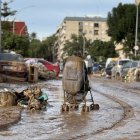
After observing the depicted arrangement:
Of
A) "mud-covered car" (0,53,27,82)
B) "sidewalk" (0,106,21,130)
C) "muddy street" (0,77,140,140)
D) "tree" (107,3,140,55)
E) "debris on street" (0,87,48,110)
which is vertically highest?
"tree" (107,3,140,55)

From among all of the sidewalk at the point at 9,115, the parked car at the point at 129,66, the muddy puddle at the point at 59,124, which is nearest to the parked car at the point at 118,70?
the parked car at the point at 129,66

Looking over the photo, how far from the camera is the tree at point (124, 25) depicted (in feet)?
256

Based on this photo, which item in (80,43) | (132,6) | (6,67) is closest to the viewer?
(6,67)

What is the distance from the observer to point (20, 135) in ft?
38.5

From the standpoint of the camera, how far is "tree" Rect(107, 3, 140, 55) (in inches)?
3068

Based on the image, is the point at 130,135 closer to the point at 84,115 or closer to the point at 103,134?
the point at 103,134

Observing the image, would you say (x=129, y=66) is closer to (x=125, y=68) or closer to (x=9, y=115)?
(x=125, y=68)

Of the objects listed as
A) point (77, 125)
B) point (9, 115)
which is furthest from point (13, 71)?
point (77, 125)

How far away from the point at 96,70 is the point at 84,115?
52.8 meters

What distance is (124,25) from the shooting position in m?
78.9

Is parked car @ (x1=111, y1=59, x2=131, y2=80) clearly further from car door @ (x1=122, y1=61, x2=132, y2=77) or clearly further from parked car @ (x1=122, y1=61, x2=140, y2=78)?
parked car @ (x1=122, y1=61, x2=140, y2=78)

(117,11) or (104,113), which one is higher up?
(117,11)

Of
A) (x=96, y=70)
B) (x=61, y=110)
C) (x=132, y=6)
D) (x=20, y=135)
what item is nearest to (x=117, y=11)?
(x=132, y=6)

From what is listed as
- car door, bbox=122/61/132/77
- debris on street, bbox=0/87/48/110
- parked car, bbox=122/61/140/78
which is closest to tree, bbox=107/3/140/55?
car door, bbox=122/61/132/77
